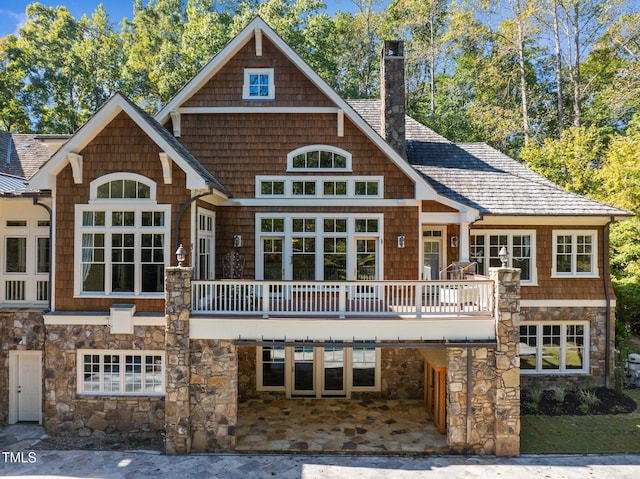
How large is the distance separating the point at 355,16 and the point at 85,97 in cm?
2075

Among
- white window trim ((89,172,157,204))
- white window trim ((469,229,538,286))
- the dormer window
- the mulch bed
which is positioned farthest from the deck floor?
the dormer window

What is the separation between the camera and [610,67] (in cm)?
2273

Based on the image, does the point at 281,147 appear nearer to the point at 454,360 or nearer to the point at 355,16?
the point at 454,360

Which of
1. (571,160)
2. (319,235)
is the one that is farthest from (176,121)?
(571,160)

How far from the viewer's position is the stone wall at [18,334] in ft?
32.1

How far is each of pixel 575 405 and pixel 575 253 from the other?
4.33 metres

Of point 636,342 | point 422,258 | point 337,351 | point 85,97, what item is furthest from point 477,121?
point 85,97

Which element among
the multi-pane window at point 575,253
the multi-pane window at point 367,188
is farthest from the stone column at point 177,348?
the multi-pane window at point 575,253

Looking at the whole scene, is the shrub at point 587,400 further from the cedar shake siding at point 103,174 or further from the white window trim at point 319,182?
the cedar shake siding at point 103,174

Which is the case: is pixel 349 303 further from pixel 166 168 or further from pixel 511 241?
pixel 511 241

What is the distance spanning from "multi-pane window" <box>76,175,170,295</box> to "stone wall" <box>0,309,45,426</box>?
1758 mm

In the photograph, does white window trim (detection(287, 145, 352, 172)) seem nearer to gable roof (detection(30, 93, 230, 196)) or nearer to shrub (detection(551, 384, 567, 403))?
gable roof (detection(30, 93, 230, 196))

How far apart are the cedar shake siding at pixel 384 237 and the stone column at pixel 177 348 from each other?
289 cm

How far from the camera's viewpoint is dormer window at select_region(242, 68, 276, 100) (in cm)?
1149
